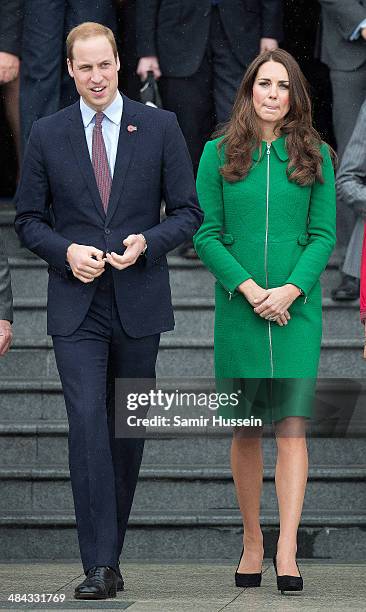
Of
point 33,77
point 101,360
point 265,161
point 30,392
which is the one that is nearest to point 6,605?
point 101,360

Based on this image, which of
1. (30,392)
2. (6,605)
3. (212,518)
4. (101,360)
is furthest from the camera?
(30,392)

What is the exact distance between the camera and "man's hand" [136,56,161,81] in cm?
934

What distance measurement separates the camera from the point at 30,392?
329 inches

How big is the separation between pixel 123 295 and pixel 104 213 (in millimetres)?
313

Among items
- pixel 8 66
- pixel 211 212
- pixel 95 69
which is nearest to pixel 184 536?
pixel 211 212

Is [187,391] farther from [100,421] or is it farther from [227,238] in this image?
[100,421]

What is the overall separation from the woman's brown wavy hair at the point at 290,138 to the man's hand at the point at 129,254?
0.53 meters

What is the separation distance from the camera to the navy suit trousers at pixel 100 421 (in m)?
6.20

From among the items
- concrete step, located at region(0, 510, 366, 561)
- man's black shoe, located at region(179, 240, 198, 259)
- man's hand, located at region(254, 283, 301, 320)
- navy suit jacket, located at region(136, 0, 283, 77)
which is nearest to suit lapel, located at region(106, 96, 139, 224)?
man's hand, located at region(254, 283, 301, 320)

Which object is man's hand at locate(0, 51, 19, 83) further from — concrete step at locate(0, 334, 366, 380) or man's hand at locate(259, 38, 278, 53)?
concrete step at locate(0, 334, 366, 380)

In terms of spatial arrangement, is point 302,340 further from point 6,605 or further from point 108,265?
point 6,605

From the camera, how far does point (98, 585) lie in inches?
239

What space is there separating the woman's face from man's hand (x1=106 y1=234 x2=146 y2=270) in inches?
29.8

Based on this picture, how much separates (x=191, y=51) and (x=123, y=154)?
308cm
